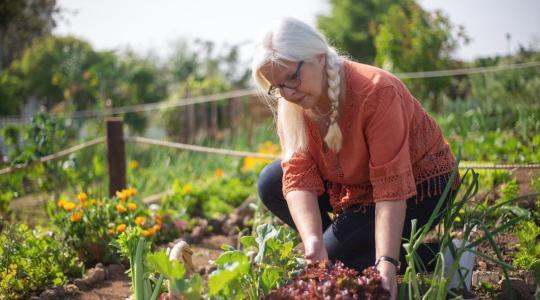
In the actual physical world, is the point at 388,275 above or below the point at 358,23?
below

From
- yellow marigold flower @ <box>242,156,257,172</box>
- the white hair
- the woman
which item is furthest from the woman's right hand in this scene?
yellow marigold flower @ <box>242,156,257,172</box>

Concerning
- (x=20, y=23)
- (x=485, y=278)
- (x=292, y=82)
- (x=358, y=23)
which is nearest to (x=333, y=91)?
(x=292, y=82)

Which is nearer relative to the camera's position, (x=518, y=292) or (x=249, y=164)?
(x=518, y=292)

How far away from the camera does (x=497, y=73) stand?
603 centimetres

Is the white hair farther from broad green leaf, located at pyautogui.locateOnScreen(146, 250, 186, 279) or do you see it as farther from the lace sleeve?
broad green leaf, located at pyautogui.locateOnScreen(146, 250, 186, 279)

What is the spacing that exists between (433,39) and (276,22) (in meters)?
5.66

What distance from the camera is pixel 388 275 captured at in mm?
1555

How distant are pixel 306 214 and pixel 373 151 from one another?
328mm

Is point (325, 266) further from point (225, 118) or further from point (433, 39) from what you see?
point (225, 118)

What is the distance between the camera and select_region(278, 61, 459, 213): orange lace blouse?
1706mm

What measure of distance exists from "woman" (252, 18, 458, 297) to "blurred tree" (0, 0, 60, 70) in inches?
186

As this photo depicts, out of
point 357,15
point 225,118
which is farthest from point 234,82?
point 225,118

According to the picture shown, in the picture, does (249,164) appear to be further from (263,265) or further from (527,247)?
(263,265)

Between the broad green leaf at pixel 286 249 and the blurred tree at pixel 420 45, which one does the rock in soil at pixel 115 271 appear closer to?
the broad green leaf at pixel 286 249
